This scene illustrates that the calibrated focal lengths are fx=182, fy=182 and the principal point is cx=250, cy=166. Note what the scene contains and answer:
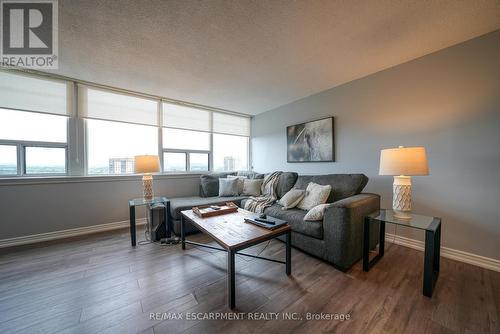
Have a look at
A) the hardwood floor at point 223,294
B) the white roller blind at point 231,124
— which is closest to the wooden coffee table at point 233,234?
the hardwood floor at point 223,294

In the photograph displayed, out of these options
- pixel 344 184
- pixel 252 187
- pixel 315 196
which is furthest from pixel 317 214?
pixel 252 187

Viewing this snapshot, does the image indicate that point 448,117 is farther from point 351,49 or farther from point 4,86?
point 4,86

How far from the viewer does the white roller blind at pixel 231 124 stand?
4.17 m

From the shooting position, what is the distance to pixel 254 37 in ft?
5.86

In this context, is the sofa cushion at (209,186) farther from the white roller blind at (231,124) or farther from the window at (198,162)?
the white roller blind at (231,124)

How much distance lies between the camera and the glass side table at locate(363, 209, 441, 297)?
4.61ft

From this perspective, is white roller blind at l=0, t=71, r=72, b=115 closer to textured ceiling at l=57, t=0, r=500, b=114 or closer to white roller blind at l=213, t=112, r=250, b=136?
textured ceiling at l=57, t=0, r=500, b=114

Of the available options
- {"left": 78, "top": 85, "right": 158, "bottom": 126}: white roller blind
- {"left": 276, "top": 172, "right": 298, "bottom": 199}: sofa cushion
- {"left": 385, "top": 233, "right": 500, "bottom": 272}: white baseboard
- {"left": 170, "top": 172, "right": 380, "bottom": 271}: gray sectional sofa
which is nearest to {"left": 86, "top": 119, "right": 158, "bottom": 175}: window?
{"left": 78, "top": 85, "right": 158, "bottom": 126}: white roller blind

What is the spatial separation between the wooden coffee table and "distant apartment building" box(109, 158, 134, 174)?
5.85 ft

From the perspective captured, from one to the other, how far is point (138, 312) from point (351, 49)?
121 inches

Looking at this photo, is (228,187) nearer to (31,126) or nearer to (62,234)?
(62,234)

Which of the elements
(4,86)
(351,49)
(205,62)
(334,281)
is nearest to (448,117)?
(351,49)

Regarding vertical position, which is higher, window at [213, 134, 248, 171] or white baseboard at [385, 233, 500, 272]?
window at [213, 134, 248, 171]

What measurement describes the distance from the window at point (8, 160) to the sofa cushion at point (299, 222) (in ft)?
11.2
